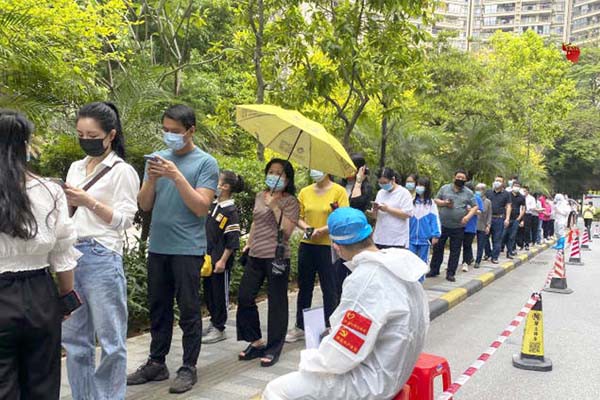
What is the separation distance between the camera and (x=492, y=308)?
8672 mm

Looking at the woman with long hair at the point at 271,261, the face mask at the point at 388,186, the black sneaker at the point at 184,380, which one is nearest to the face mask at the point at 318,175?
the woman with long hair at the point at 271,261

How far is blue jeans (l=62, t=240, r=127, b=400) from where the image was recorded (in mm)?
3367

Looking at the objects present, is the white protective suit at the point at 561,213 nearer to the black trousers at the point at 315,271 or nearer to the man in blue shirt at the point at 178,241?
the black trousers at the point at 315,271

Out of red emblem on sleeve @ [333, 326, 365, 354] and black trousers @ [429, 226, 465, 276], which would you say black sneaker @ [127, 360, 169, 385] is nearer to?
red emblem on sleeve @ [333, 326, 365, 354]

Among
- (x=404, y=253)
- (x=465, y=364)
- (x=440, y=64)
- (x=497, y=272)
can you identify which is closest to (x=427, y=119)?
(x=440, y=64)

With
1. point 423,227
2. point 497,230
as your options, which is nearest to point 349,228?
point 423,227

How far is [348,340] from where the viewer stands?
2617mm

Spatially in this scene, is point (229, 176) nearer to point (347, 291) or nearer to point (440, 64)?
point (347, 291)

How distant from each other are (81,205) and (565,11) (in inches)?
4288

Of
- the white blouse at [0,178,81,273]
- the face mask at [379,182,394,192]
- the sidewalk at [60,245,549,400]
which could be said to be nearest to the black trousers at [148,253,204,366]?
the sidewalk at [60,245,549,400]

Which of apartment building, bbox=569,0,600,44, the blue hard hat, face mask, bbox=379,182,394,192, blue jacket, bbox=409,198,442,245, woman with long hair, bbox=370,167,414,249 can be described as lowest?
blue jacket, bbox=409,198,442,245

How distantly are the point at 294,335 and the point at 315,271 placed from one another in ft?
2.30

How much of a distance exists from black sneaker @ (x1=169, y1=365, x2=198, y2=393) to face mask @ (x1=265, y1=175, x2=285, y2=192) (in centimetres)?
164

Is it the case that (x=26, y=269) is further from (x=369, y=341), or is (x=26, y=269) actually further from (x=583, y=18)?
(x=583, y=18)
